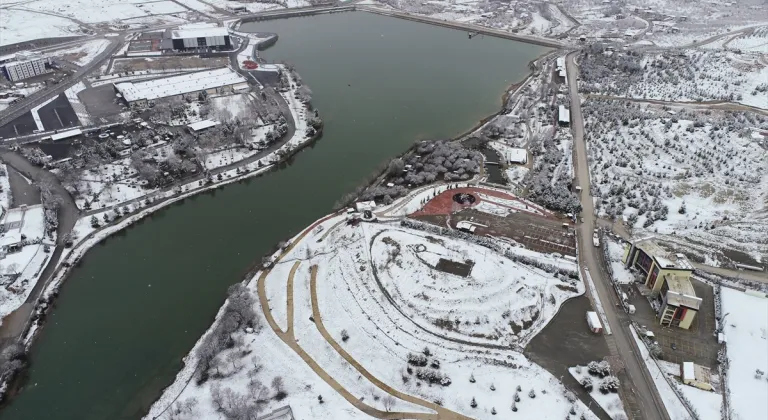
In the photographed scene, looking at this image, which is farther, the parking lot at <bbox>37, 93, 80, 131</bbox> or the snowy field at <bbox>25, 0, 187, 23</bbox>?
Answer: the snowy field at <bbox>25, 0, 187, 23</bbox>

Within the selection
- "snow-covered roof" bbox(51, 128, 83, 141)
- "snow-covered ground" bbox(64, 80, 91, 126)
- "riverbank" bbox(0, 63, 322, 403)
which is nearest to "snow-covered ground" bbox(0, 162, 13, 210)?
"riverbank" bbox(0, 63, 322, 403)

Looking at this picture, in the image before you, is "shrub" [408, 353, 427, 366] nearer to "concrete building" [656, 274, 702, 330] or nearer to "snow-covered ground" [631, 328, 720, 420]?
"snow-covered ground" [631, 328, 720, 420]

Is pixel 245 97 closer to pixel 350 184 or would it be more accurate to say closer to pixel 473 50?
pixel 350 184

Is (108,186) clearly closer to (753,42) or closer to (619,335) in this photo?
(619,335)

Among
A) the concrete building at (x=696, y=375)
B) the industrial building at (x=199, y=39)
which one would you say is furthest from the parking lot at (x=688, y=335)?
the industrial building at (x=199, y=39)

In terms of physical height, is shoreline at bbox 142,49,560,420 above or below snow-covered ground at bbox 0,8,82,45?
below

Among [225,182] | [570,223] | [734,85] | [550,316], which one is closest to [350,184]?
[225,182]

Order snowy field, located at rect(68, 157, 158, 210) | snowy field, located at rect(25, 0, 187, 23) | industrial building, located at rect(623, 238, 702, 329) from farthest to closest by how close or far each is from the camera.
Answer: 1. snowy field, located at rect(25, 0, 187, 23)
2. snowy field, located at rect(68, 157, 158, 210)
3. industrial building, located at rect(623, 238, 702, 329)
